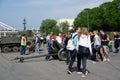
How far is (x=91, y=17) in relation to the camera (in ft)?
376

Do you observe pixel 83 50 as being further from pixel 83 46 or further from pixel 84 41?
pixel 84 41

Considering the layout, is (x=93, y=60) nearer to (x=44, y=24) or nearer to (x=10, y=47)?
(x=10, y=47)

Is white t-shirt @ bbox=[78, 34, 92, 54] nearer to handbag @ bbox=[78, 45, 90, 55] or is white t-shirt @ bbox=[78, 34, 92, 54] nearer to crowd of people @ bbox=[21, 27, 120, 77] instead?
crowd of people @ bbox=[21, 27, 120, 77]

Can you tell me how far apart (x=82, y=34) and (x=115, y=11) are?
8473cm

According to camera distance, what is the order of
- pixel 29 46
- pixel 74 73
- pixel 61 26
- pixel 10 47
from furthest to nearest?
pixel 61 26 → pixel 10 47 → pixel 29 46 → pixel 74 73

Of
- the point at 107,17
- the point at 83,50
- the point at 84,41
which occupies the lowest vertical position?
the point at 83,50

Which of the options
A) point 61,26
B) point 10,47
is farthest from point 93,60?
point 61,26

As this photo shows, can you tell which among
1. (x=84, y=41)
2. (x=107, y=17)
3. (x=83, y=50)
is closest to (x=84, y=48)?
(x=83, y=50)

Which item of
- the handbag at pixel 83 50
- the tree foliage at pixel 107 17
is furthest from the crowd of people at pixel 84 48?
the tree foliage at pixel 107 17

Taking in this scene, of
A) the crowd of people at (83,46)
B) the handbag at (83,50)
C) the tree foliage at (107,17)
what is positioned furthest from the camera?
the tree foliage at (107,17)

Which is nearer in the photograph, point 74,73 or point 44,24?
point 74,73

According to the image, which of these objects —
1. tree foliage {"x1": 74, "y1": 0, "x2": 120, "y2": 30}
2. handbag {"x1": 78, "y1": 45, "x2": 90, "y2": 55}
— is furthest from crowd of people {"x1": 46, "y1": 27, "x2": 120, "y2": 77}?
tree foliage {"x1": 74, "y1": 0, "x2": 120, "y2": 30}

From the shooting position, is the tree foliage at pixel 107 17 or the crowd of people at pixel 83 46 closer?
the crowd of people at pixel 83 46

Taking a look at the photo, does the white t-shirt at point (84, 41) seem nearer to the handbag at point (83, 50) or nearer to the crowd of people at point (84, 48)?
the crowd of people at point (84, 48)
